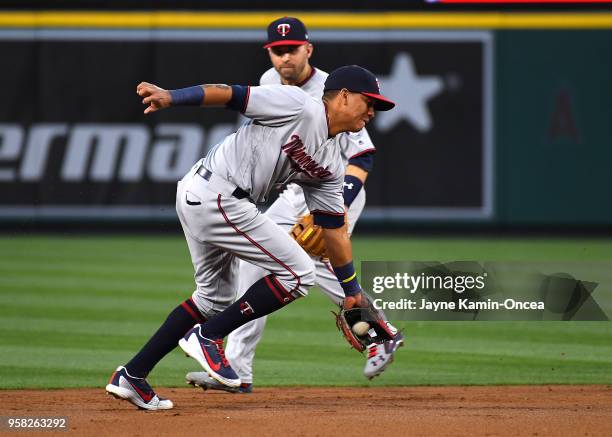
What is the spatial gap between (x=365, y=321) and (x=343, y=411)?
55 centimetres

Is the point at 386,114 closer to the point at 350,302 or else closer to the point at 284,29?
the point at 284,29

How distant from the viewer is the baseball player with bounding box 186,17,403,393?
6.17m

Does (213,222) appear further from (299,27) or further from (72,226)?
(72,226)

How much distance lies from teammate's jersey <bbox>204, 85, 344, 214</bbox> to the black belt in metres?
0.02

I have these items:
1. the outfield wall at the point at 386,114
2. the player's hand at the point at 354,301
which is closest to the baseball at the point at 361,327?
the player's hand at the point at 354,301

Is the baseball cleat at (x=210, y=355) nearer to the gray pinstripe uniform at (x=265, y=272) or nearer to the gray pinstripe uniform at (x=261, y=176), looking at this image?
the gray pinstripe uniform at (x=261, y=176)

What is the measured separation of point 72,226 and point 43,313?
6.13 metres

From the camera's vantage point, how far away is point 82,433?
479 cm

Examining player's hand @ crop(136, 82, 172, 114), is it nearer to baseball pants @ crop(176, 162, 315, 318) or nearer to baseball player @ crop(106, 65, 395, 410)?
baseball player @ crop(106, 65, 395, 410)

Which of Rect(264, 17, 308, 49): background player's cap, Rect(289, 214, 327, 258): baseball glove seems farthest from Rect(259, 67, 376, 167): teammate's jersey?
Rect(289, 214, 327, 258): baseball glove

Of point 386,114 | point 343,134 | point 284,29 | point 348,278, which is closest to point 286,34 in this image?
point 284,29

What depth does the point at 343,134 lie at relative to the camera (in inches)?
252

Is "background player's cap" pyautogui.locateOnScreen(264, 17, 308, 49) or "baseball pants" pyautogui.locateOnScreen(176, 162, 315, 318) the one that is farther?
"background player's cap" pyautogui.locateOnScreen(264, 17, 308, 49)

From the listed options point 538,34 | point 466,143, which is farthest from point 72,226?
point 538,34
